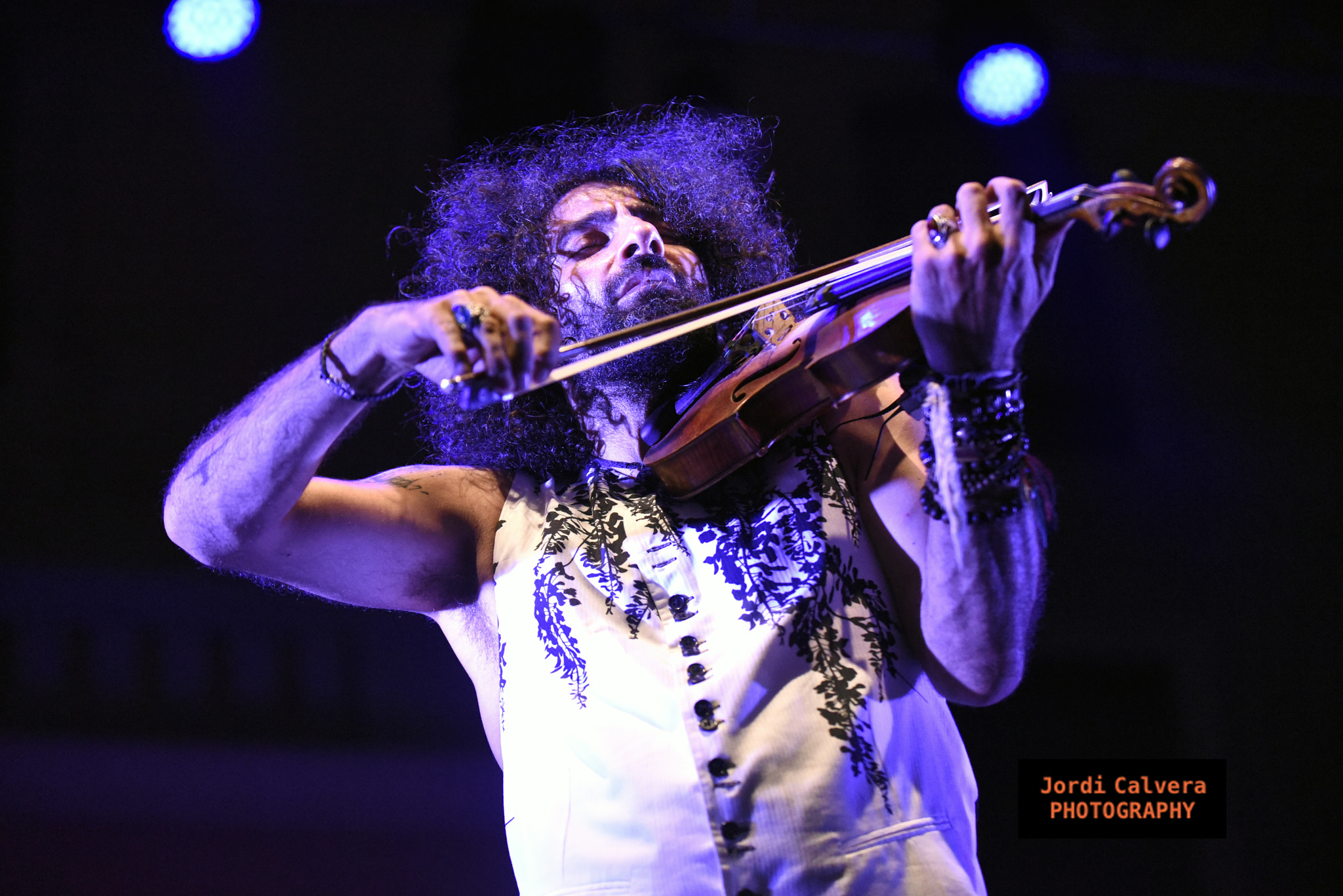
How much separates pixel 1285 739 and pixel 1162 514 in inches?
32.7

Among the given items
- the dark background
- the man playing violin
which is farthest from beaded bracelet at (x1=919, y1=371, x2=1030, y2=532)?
the dark background

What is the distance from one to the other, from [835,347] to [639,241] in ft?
2.40

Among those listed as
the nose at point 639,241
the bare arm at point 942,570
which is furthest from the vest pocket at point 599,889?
the nose at point 639,241

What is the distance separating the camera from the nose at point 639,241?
211cm

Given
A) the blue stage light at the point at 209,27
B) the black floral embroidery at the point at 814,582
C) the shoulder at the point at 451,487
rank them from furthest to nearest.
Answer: the blue stage light at the point at 209,27
the shoulder at the point at 451,487
the black floral embroidery at the point at 814,582

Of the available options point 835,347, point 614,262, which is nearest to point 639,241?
point 614,262

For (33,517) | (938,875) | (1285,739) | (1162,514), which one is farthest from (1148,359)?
(33,517)

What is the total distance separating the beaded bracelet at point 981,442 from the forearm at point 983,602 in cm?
3

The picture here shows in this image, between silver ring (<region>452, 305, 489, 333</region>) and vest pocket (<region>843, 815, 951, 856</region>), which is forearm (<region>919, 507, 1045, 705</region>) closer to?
vest pocket (<region>843, 815, 951, 856</region>)

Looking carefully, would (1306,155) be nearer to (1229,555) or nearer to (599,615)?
(1229,555)

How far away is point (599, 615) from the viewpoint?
1.69 m

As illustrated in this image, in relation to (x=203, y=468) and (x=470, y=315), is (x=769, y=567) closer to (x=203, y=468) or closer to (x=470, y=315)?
(x=470, y=315)

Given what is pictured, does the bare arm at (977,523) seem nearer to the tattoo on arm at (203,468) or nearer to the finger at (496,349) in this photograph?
the finger at (496,349)

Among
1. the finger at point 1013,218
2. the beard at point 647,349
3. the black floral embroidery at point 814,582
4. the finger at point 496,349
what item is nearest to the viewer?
the finger at point 496,349
